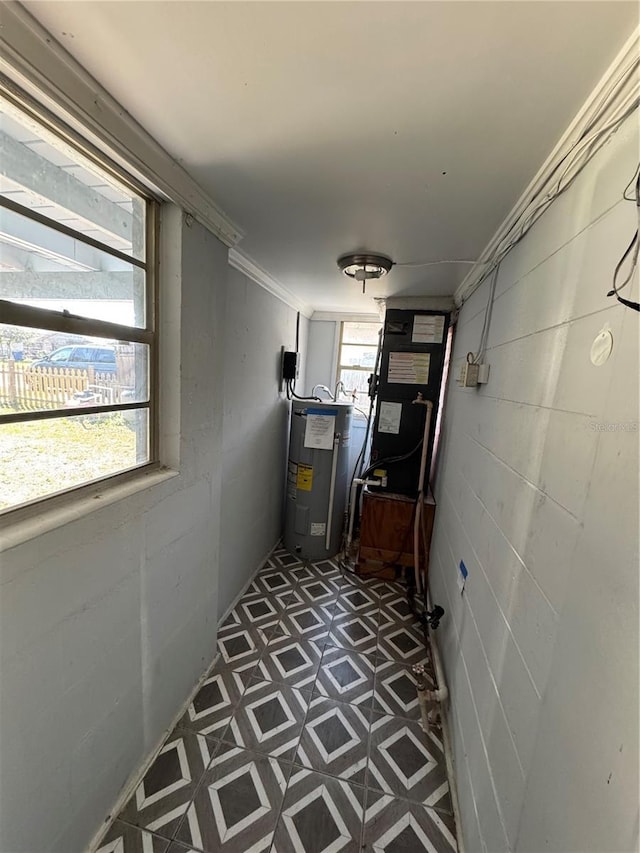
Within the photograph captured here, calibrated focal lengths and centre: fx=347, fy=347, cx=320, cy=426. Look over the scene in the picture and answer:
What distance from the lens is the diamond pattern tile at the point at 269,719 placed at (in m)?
1.42

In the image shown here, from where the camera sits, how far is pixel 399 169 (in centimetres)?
106

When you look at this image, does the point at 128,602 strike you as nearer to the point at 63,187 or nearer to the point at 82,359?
the point at 82,359

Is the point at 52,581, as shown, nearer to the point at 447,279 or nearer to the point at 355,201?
the point at 355,201

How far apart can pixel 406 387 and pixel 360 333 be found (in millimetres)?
1236

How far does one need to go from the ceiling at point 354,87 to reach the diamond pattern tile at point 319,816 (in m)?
2.14

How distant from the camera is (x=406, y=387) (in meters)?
2.69

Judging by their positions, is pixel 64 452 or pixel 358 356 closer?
pixel 64 452

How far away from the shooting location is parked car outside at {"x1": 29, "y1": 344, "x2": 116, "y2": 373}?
90 centimetres

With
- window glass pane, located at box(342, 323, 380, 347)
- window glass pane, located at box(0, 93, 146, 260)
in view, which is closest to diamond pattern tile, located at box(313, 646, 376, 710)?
window glass pane, located at box(0, 93, 146, 260)

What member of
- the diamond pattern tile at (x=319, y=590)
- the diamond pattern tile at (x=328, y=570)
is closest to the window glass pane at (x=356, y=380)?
the diamond pattern tile at (x=328, y=570)

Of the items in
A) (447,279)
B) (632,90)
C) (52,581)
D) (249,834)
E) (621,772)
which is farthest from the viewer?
(447,279)

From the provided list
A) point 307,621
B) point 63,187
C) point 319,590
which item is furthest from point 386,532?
point 63,187

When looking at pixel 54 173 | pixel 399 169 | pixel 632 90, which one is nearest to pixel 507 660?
pixel 632 90

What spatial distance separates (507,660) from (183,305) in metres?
1.55
